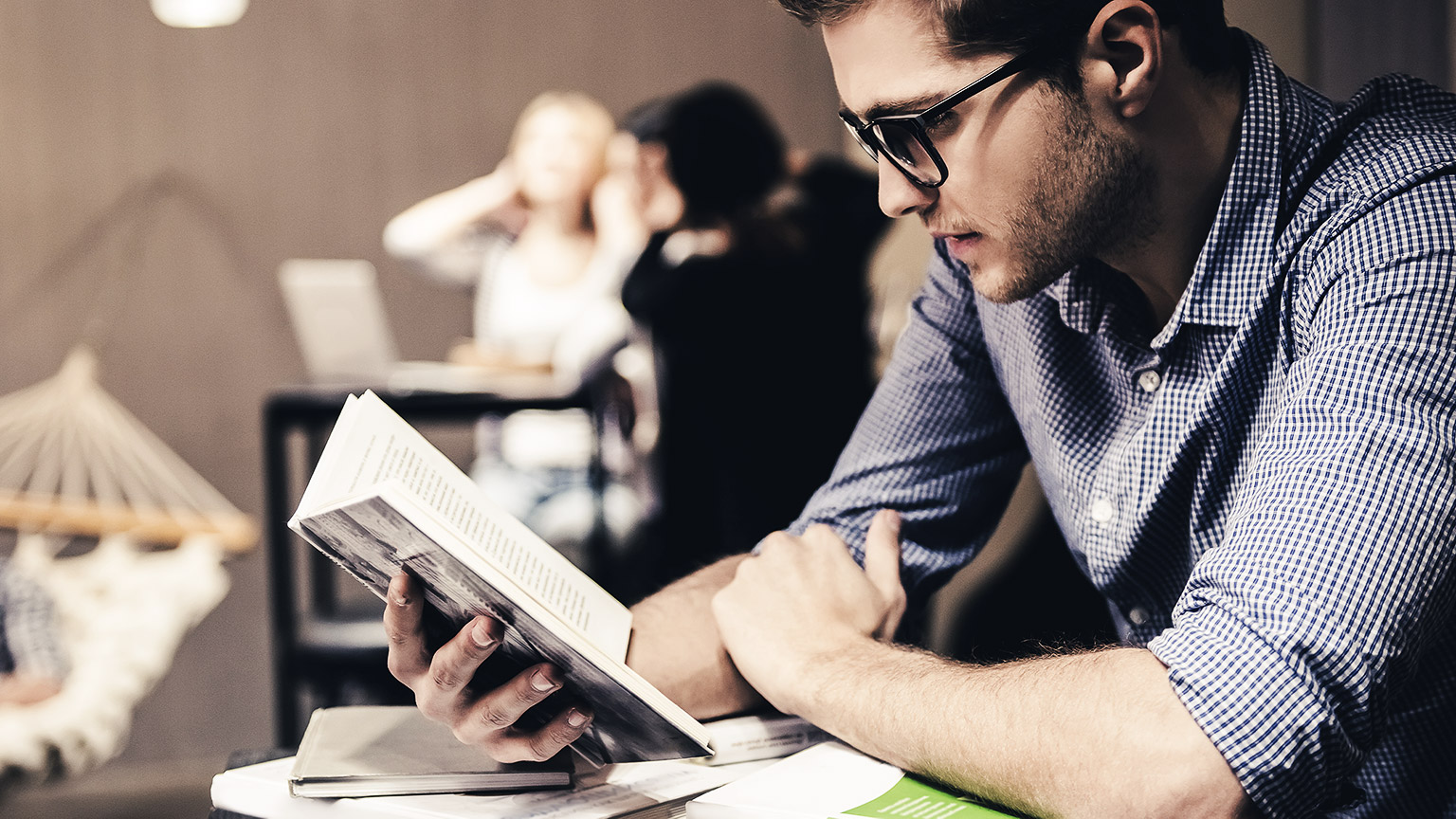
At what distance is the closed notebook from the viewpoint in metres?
0.73

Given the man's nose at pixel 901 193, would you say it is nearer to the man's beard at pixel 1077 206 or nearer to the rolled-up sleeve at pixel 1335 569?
the man's beard at pixel 1077 206

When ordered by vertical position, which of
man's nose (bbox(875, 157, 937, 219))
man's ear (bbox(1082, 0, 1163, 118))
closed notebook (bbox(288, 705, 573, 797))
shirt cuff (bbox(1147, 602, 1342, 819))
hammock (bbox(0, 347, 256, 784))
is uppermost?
man's ear (bbox(1082, 0, 1163, 118))

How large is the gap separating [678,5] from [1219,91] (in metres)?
3.75

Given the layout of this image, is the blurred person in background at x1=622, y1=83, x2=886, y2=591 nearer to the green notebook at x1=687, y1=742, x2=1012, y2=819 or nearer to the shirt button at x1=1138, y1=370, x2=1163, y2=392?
the shirt button at x1=1138, y1=370, x2=1163, y2=392

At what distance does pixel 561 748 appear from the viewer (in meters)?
0.77

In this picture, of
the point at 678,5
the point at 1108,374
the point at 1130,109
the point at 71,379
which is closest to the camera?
the point at 1130,109

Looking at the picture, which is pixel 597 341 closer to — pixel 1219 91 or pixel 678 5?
pixel 1219 91

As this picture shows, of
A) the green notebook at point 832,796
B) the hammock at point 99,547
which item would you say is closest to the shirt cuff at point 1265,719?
the green notebook at point 832,796

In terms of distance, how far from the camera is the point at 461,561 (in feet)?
2.13

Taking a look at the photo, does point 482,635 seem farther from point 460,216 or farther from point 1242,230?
point 460,216

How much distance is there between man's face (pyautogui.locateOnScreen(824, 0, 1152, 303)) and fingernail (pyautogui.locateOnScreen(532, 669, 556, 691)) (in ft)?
1.46

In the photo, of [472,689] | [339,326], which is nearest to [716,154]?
[339,326]

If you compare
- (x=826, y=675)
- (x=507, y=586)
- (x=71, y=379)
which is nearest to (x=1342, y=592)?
(x=826, y=675)

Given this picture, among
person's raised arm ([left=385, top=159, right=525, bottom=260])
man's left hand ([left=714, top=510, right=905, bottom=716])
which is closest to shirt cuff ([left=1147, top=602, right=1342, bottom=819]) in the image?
man's left hand ([left=714, top=510, right=905, bottom=716])
